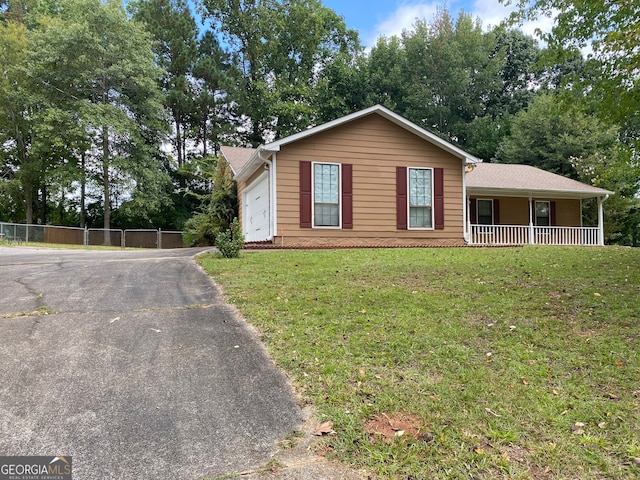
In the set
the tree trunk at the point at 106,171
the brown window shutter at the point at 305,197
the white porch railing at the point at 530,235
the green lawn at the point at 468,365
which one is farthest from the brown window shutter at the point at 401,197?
the tree trunk at the point at 106,171

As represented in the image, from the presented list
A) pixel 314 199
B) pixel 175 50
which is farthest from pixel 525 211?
pixel 175 50

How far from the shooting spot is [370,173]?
40.4ft

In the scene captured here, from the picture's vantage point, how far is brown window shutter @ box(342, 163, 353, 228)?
39.4 ft

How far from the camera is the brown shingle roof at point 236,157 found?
1623 centimetres

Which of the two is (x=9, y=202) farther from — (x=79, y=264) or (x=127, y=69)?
(x=79, y=264)

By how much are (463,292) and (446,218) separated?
25.1 feet

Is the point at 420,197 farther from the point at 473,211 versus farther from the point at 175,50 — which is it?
the point at 175,50

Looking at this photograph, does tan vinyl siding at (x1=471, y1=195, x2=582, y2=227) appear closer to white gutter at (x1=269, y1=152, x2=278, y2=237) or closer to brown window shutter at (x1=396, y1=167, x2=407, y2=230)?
brown window shutter at (x1=396, y1=167, x2=407, y2=230)

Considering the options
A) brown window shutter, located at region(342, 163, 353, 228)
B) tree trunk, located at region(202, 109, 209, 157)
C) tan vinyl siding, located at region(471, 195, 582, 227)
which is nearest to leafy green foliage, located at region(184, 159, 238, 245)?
brown window shutter, located at region(342, 163, 353, 228)

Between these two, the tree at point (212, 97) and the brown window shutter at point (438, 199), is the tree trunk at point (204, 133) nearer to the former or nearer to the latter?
the tree at point (212, 97)

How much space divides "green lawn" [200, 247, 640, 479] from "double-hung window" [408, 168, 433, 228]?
244 inches

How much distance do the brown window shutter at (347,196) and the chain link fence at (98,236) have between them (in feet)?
43.7

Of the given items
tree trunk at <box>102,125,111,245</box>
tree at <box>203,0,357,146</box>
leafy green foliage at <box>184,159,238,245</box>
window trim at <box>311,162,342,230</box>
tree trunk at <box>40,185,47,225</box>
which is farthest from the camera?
tree at <box>203,0,357,146</box>

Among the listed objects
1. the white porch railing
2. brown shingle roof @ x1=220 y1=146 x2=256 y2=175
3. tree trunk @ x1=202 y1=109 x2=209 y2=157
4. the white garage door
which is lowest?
the white porch railing
